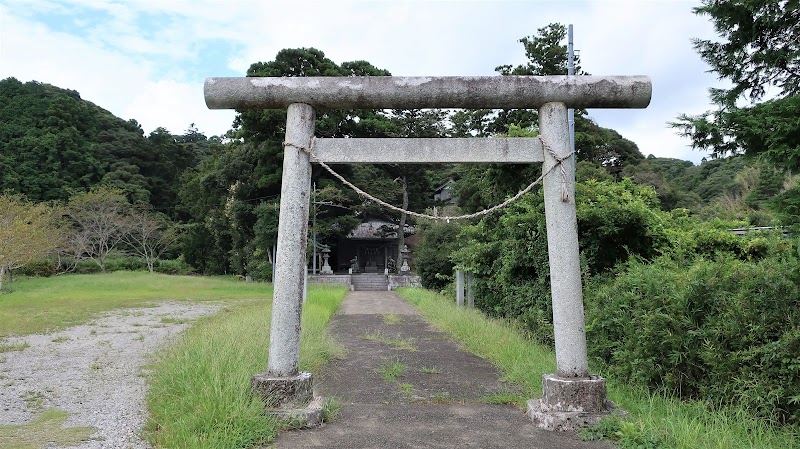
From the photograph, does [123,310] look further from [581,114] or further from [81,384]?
[581,114]

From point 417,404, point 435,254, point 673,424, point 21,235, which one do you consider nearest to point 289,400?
point 417,404

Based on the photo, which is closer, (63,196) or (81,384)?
(81,384)

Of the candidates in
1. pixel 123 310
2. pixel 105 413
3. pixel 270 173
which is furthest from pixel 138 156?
pixel 105 413

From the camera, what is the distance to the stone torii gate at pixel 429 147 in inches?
188

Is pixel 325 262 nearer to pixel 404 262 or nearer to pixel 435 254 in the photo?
pixel 404 262

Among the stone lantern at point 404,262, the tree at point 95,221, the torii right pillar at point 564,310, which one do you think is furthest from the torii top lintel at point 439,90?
the tree at point 95,221

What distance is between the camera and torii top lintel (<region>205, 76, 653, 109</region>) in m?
4.95

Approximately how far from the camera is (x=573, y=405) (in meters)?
4.52

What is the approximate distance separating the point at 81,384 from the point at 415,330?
260 inches

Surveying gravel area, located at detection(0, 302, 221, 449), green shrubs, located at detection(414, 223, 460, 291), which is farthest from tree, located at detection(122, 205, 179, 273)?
Result: gravel area, located at detection(0, 302, 221, 449)

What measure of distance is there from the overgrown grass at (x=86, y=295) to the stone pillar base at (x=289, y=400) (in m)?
10.5

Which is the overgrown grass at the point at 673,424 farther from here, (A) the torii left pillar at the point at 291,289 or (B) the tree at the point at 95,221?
(B) the tree at the point at 95,221

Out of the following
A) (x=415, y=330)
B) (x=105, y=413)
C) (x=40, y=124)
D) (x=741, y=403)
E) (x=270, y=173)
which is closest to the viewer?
(x=741, y=403)

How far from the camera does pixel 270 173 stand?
3033 cm
